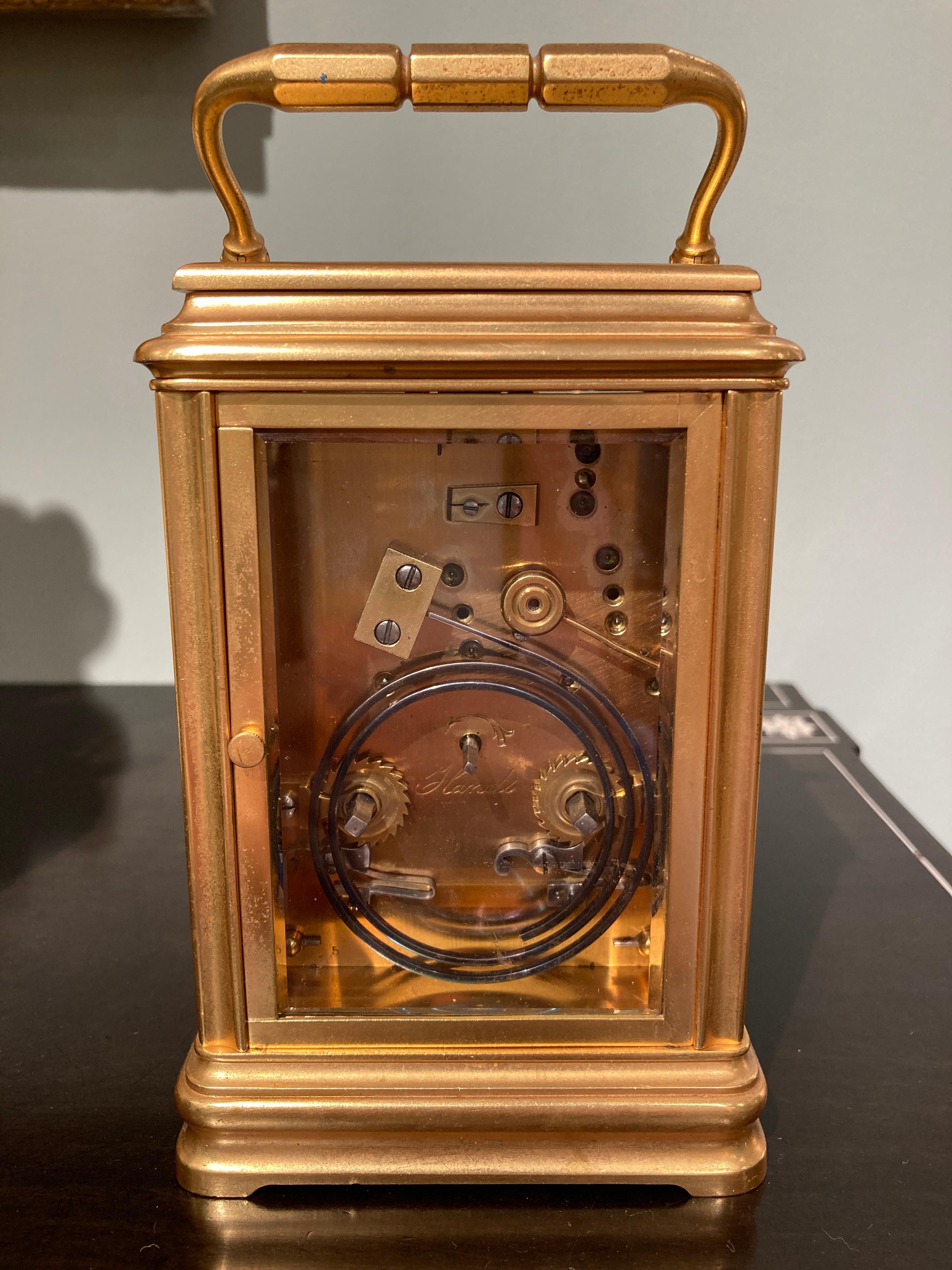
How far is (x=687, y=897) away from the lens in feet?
2.28

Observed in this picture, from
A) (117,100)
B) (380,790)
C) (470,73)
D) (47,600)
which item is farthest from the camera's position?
(47,600)

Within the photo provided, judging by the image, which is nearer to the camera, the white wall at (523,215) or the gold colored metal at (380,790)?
the gold colored metal at (380,790)

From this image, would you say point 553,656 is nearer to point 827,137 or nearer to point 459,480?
point 459,480

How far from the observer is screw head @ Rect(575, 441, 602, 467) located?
67 centimetres

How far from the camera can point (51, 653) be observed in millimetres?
1612

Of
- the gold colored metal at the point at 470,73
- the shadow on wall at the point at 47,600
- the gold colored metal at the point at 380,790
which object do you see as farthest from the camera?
the shadow on wall at the point at 47,600

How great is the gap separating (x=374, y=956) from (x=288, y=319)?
44 centimetres

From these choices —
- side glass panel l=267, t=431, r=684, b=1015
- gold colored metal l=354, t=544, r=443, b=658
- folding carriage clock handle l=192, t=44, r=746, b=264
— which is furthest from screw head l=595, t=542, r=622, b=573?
folding carriage clock handle l=192, t=44, r=746, b=264

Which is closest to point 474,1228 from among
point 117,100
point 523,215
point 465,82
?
point 465,82

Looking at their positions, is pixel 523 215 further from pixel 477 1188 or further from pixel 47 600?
pixel 477 1188

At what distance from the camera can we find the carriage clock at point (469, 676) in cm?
62

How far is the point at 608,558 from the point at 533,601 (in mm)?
58

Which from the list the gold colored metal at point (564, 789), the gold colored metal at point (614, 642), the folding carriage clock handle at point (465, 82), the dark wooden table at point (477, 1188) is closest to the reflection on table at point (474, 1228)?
the dark wooden table at point (477, 1188)

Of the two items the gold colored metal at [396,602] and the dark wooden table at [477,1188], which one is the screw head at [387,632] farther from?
the dark wooden table at [477,1188]
